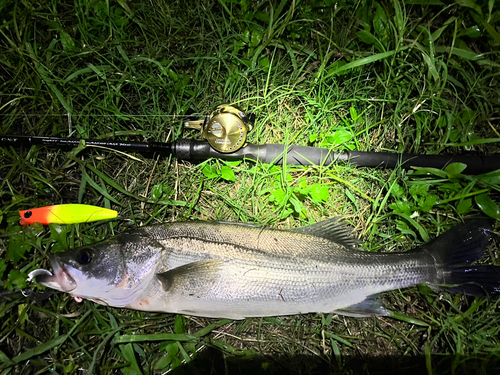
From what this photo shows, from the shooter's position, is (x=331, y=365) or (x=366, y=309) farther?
(x=331, y=365)

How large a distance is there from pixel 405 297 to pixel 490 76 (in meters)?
2.08

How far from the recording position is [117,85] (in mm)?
2697

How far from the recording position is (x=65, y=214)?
98.3 inches

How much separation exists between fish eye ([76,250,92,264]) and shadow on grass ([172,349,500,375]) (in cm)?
117

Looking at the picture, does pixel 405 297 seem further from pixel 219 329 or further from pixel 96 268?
pixel 96 268

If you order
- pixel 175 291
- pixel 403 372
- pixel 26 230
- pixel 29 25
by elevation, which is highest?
pixel 29 25

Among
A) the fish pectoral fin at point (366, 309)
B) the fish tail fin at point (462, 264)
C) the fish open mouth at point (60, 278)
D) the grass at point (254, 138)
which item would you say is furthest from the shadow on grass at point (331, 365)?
the fish open mouth at point (60, 278)

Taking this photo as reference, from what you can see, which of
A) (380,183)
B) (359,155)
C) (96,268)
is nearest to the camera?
(96,268)

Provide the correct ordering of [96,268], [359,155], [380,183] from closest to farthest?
1. [96,268]
2. [359,155]
3. [380,183]

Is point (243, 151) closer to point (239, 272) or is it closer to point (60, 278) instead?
point (239, 272)

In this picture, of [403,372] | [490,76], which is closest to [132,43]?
[490,76]

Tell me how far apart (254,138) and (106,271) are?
1.56 metres

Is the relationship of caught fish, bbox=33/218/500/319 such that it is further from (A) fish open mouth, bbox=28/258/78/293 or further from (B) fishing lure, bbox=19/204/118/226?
(B) fishing lure, bbox=19/204/118/226

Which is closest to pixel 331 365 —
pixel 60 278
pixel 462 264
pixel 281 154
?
pixel 462 264
